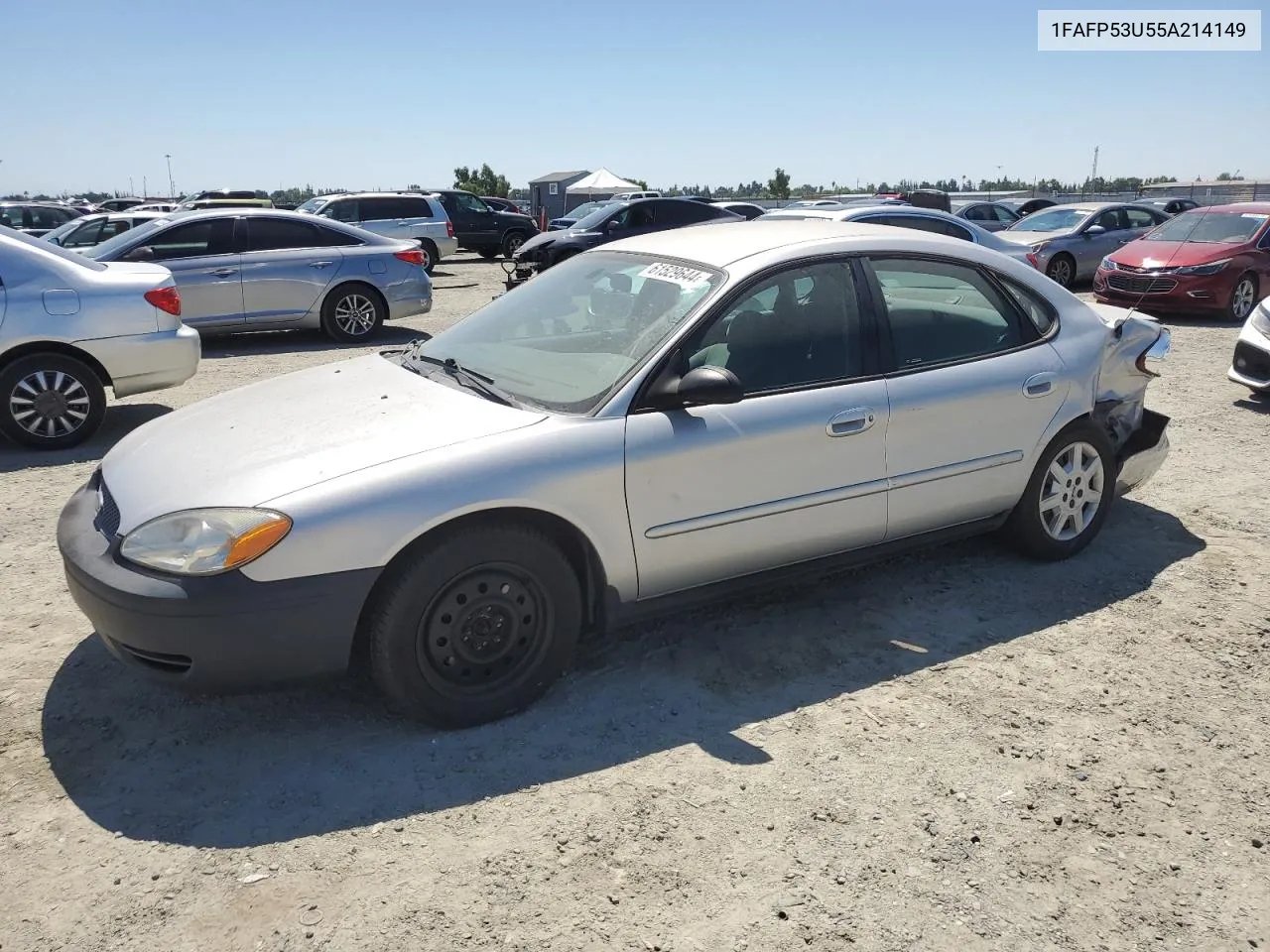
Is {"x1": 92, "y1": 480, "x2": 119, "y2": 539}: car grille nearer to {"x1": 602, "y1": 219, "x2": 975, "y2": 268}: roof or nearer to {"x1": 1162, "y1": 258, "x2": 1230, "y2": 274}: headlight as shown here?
{"x1": 602, "y1": 219, "x2": 975, "y2": 268}: roof

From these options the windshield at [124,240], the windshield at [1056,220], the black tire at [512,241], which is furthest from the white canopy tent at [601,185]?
the windshield at [124,240]

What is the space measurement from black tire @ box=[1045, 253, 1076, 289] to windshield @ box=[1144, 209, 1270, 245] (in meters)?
2.60

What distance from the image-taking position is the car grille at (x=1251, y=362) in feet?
26.0

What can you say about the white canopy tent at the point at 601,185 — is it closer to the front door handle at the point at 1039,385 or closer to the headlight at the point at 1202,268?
the headlight at the point at 1202,268

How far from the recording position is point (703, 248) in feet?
13.3

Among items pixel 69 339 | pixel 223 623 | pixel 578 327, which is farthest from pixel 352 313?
pixel 223 623

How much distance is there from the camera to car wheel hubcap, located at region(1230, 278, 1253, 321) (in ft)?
41.7

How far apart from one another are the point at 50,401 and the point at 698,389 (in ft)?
17.8

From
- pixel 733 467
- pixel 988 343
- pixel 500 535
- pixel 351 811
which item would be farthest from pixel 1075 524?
pixel 351 811

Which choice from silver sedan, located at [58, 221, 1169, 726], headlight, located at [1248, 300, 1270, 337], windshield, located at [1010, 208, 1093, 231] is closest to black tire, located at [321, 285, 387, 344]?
silver sedan, located at [58, 221, 1169, 726]

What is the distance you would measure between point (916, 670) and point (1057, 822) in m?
0.91

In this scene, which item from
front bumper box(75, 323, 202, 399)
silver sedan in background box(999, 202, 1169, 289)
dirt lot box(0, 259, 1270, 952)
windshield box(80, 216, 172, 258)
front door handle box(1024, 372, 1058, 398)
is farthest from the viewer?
silver sedan in background box(999, 202, 1169, 289)

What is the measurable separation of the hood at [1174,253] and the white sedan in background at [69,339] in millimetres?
11732

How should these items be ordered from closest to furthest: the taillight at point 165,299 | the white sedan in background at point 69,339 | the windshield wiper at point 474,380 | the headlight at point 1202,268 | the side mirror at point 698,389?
the side mirror at point 698,389 → the windshield wiper at point 474,380 → the white sedan in background at point 69,339 → the taillight at point 165,299 → the headlight at point 1202,268
